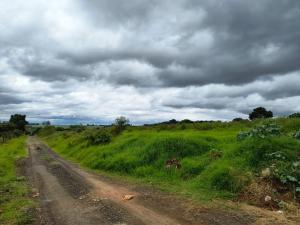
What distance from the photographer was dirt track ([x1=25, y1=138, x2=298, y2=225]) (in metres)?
10.2

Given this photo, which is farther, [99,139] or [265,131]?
[99,139]

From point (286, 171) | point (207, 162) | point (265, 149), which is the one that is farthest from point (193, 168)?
point (286, 171)

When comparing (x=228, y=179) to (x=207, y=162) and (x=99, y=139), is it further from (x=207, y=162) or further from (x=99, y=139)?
(x=99, y=139)

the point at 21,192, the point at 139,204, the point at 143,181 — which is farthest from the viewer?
the point at 143,181

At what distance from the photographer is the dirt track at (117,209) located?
10.2m

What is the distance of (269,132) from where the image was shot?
627 inches

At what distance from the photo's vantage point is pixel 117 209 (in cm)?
1161

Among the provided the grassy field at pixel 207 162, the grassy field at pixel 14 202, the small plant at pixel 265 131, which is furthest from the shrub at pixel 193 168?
the grassy field at pixel 14 202

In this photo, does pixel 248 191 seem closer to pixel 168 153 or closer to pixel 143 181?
pixel 143 181

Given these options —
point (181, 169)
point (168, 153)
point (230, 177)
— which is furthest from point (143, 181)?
point (230, 177)

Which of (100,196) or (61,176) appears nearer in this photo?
(100,196)

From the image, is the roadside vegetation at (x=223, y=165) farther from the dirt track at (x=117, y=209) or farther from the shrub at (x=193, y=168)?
the dirt track at (x=117, y=209)

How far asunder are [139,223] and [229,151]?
7.09 metres

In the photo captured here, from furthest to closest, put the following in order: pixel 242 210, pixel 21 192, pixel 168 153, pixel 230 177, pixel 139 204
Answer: pixel 168 153, pixel 21 192, pixel 230 177, pixel 139 204, pixel 242 210
